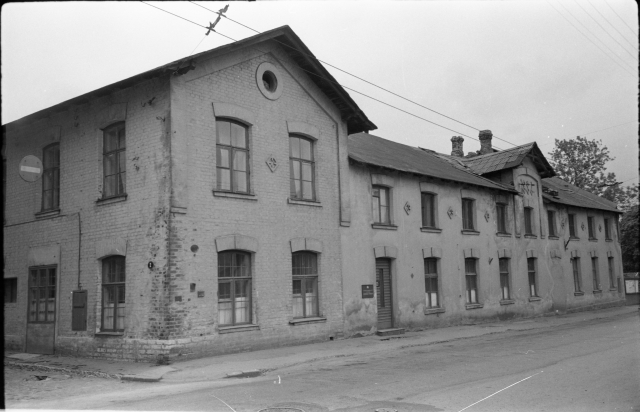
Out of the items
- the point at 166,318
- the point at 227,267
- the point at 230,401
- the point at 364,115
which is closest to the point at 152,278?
the point at 166,318

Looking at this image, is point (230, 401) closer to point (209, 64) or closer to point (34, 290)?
point (209, 64)

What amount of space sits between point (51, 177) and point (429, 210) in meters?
13.3

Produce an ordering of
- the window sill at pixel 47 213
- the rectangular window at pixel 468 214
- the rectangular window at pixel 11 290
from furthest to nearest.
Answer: the rectangular window at pixel 468 214 < the rectangular window at pixel 11 290 < the window sill at pixel 47 213

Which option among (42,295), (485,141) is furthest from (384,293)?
(485,141)

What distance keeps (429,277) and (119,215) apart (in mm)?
11871

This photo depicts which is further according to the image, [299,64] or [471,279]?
[471,279]

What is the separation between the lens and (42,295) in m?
17.0

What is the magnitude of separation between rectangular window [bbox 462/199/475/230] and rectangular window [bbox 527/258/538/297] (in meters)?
5.36

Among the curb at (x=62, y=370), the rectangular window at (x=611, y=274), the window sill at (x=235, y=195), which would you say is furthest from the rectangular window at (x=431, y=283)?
the rectangular window at (x=611, y=274)

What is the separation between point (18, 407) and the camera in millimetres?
9336

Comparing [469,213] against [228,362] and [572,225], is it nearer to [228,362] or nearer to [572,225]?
[572,225]

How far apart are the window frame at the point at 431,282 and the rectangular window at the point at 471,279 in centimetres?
213

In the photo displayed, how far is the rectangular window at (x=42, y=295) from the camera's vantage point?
1664 cm

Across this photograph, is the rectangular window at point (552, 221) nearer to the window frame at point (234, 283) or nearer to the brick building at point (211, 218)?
the brick building at point (211, 218)
